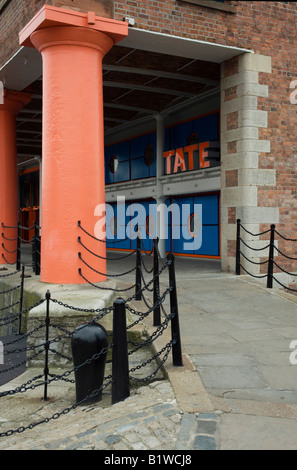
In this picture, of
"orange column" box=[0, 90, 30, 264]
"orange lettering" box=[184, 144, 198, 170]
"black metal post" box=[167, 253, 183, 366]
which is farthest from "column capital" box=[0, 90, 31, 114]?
"black metal post" box=[167, 253, 183, 366]

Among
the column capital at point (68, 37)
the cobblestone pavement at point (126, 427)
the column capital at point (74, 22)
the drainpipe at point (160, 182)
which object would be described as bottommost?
the cobblestone pavement at point (126, 427)

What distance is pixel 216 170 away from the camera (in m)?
12.6

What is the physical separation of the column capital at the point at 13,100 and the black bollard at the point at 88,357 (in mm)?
9211

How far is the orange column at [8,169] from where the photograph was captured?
40.2ft

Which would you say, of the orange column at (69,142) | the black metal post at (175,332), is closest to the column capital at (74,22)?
the orange column at (69,142)

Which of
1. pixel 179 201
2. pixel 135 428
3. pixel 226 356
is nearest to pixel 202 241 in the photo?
pixel 179 201

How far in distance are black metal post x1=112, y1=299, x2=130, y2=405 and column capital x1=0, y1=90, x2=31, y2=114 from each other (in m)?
9.49

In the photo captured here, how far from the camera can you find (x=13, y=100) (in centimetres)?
1223

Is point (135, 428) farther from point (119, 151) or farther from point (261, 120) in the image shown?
point (119, 151)

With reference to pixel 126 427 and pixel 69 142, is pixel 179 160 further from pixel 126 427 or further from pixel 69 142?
pixel 126 427

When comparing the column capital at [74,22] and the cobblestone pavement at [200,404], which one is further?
the column capital at [74,22]

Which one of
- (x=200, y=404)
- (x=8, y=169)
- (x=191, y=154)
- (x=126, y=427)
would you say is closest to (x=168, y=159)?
(x=191, y=154)

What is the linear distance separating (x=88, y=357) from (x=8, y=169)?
896 centimetres

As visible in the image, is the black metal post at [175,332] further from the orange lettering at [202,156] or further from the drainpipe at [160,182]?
the drainpipe at [160,182]
